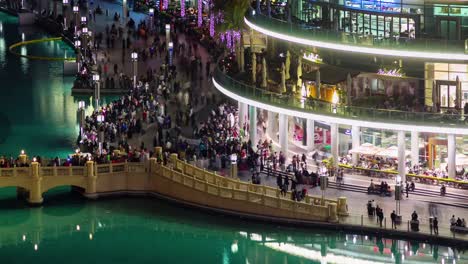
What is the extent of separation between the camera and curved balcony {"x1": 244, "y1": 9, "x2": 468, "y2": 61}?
94.7 metres

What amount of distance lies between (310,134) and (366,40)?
8.55 meters

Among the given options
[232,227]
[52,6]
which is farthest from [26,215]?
[52,6]

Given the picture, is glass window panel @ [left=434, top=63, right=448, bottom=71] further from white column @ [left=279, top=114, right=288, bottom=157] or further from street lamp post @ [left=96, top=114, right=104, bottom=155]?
street lamp post @ [left=96, top=114, right=104, bottom=155]

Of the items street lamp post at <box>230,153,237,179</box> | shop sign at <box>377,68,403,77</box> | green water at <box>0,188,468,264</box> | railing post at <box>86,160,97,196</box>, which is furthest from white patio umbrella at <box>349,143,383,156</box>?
railing post at <box>86,160,97,196</box>

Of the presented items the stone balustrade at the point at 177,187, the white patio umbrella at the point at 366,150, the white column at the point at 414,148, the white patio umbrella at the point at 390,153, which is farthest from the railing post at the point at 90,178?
the white column at the point at 414,148

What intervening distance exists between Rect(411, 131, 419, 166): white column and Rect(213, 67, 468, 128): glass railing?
2.15 meters

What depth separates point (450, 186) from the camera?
9512 cm

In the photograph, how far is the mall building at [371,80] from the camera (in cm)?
9525

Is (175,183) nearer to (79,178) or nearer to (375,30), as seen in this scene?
(79,178)

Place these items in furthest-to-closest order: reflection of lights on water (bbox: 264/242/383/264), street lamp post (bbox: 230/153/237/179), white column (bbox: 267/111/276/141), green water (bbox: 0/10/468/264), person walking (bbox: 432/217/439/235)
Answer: white column (bbox: 267/111/276/141), street lamp post (bbox: 230/153/237/179), green water (bbox: 0/10/468/264), reflection of lights on water (bbox: 264/242/383/264), person walking (bbox: 432/217/439/235)

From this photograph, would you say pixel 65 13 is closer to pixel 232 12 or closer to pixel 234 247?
pixel 232 12

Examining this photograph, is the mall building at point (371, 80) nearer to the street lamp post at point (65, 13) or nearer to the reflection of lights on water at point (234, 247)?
the reflection of lights on water at point (234, 247)

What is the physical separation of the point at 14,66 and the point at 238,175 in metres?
57.4

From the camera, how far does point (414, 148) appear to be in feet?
317
